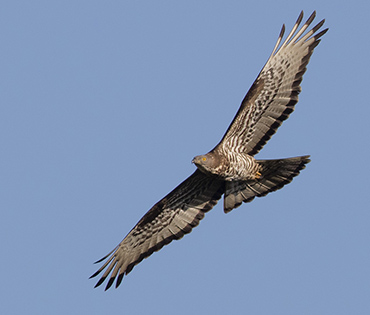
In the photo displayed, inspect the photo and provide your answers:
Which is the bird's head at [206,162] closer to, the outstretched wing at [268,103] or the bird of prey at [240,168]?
the bird of prey at [240,168]

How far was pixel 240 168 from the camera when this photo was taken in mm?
13273

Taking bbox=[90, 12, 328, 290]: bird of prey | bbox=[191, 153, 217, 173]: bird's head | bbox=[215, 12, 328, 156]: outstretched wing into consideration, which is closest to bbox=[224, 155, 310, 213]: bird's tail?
bbox=[90, 12, 328, 290]: bird of prey

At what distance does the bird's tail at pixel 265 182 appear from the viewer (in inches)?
520

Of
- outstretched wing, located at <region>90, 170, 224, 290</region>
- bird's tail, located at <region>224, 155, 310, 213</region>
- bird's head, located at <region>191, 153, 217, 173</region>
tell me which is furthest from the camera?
outstretched wing, located at <region>90, 170, 224, 290</region>

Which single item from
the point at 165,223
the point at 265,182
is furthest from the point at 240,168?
the point at 165,223

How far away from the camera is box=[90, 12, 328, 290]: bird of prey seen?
13305 millimetres

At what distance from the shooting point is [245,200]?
13.9 m

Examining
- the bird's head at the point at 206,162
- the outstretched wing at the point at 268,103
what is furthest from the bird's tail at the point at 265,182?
the bird's head at the point at 206,162

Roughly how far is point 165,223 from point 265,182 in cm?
214

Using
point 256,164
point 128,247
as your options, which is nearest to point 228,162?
point 256,164

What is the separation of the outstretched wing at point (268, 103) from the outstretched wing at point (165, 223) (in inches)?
41.1

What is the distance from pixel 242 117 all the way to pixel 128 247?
129 inches

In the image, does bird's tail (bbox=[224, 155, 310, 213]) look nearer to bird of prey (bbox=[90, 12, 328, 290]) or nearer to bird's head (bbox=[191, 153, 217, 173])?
bird of prey (bbox=[90, 12, 328, 290])

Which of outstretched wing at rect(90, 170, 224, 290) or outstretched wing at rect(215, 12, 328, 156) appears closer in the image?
outstretched wing at rect(215, 12, 328, 156)
